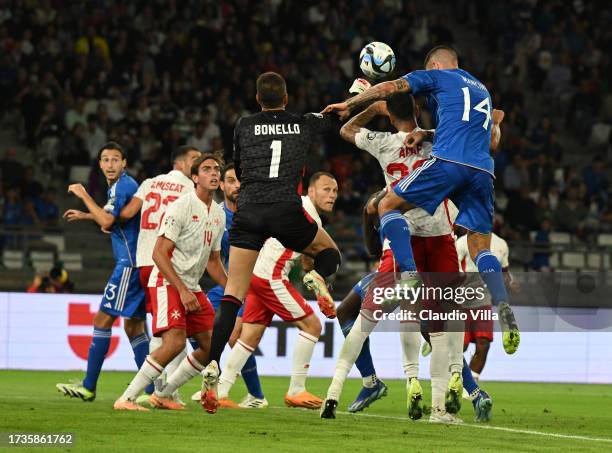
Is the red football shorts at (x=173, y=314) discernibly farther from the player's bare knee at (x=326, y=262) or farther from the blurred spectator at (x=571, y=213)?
the blurred spectator at (x=571, y=213)

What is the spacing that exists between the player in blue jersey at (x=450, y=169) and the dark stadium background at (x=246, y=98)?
33.4 ft

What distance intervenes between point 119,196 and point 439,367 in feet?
11.6

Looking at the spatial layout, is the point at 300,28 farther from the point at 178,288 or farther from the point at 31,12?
the point at 178,288

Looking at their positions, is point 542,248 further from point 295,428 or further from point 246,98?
point 295,428

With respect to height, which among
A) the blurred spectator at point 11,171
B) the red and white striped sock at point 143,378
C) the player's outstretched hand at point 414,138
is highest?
the blurred spectator at point 11,171

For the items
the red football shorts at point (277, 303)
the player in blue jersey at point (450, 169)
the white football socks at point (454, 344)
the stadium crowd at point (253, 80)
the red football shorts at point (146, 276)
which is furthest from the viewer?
the stadium crowd at point (253, 80)

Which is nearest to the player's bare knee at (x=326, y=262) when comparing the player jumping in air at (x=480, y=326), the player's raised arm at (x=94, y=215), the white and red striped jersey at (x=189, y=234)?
the white and red striped jersey at (x=189, y=234)

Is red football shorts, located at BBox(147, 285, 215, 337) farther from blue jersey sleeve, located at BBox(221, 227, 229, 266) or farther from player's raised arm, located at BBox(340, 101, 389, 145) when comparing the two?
player's raised arm, located at BBox(340, 101, 389, 145)

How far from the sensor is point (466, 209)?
10078 millimetres

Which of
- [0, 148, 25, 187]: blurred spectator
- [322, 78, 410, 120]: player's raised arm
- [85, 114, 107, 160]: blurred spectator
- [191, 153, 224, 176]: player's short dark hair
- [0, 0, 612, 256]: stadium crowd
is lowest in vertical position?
[191, 153, 224, 176]: player's short dark hair

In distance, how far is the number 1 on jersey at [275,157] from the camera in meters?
9.45

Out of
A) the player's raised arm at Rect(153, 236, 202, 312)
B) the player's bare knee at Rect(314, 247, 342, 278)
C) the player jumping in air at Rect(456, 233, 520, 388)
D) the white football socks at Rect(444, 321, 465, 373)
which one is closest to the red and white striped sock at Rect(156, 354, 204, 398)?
the player's raised arm at Rect(153, 236, 202, 312)

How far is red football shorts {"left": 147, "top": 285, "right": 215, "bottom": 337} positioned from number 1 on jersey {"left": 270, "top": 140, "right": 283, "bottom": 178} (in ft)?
5.91

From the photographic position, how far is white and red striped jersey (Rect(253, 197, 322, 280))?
1210 centimetres
